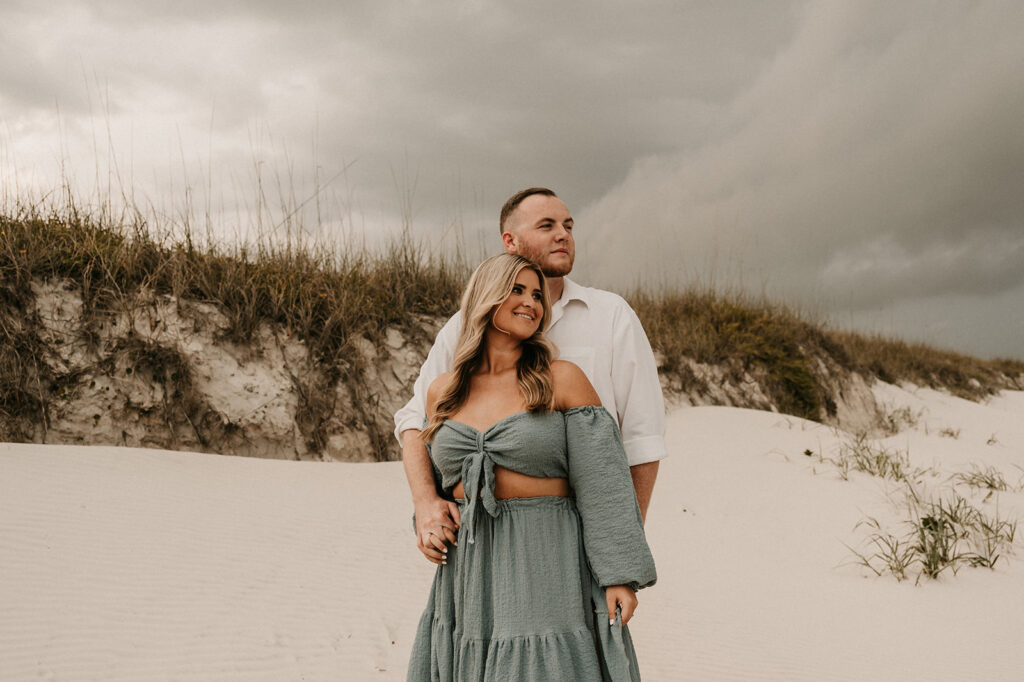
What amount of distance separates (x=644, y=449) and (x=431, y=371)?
828 millimetres

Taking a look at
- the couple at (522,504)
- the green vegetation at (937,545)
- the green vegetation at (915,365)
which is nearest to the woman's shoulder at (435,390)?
the couple at (522,504)

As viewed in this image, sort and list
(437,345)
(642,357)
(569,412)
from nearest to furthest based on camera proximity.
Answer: (569,412) < (642,357) < (437,345)

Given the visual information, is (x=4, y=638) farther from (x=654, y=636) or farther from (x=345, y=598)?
(x=654, y=636)

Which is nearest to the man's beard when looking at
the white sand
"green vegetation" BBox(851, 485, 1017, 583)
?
the white sand

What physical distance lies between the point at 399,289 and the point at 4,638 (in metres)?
5.64

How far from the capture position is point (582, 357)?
2.44m

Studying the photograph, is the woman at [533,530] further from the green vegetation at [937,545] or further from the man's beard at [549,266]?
the green vegetation at [937,545]

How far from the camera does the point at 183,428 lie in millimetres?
6668

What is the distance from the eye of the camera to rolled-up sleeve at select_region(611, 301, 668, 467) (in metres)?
2.30

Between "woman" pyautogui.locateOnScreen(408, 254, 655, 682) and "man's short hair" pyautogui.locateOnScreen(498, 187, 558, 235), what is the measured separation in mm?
509

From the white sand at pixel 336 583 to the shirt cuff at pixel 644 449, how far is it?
209 cm

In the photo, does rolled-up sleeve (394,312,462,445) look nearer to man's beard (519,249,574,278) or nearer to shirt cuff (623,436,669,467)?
man's beard (519,249,574,278)

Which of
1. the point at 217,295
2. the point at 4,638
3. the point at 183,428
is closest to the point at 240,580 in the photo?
the point at 4,638

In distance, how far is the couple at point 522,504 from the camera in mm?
1979
